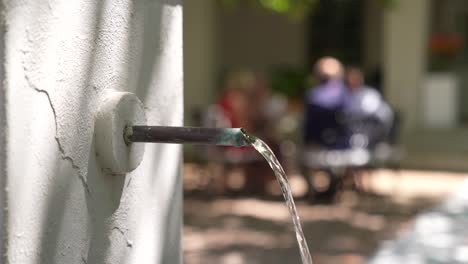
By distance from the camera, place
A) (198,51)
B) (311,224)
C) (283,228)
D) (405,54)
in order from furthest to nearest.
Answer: (198,51), (405,54), (311,224), (283,228)

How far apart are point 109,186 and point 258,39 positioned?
1421 centimetres

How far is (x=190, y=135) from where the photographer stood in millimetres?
2348

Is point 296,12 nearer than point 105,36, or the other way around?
point 105,36

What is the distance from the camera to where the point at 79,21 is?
223cm

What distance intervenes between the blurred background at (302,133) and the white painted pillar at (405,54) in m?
0.02

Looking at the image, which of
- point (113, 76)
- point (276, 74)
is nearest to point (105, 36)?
point (113, 76)

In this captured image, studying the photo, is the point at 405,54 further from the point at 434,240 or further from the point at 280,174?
the point at 280,174

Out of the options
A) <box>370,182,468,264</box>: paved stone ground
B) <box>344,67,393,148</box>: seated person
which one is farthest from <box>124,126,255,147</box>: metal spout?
<box>344,67,393,148</box>: seated person

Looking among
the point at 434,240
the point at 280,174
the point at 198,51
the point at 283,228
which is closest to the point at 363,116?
the point at 283,228

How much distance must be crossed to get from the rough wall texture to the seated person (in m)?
6.05

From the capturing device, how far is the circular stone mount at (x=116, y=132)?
2.33 m

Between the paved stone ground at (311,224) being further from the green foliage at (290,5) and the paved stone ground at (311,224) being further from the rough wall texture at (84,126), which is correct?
the rough wall texture at (84,126)

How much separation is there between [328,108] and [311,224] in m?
1.40

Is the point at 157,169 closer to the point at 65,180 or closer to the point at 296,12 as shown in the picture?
the point at 65,180
